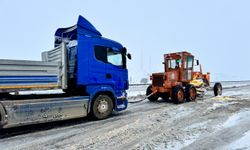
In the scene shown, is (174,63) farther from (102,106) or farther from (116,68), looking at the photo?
(102,106)

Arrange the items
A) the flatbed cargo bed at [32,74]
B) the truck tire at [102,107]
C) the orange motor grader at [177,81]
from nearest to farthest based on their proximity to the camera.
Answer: the flatbed cargo bed at [32,74] → the truck tire at [102,107] → the orange motor grader at [177,81]

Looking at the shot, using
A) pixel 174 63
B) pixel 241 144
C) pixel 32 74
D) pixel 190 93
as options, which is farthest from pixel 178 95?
pixel 32 74

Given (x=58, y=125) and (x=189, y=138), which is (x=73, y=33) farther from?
(x=189, y=138)

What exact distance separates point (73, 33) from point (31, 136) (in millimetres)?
3803

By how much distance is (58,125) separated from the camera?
6992 mm

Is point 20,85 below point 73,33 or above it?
below

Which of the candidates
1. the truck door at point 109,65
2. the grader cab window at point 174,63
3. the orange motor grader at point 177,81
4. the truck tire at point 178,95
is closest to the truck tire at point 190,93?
the orange motor grader at point 177,81

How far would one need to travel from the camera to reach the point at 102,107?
7.69m

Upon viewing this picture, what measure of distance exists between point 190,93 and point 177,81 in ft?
3.14

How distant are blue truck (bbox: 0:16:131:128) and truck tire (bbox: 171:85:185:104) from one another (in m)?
3.62

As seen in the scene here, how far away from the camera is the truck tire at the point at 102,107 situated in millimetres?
7521

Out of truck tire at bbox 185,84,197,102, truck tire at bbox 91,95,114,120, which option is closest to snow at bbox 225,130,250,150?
truck tire at bbox 91,95,114,120

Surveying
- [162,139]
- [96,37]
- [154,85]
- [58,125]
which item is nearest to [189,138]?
[162,139]

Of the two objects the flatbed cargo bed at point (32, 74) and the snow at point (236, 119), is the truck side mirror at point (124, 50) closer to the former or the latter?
the flatbed cargo bed at point (32, 74)
